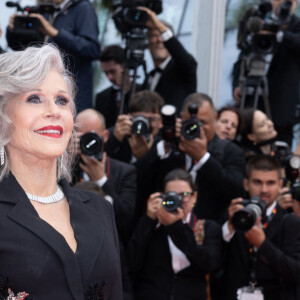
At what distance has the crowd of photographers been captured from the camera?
409 cm

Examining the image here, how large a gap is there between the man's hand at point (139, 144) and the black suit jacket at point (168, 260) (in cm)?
74

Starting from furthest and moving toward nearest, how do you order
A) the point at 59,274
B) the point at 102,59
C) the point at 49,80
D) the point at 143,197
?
1. the point at 102,59
2. the point at 143,197
3. the point at 49,80
4. the point at 59,274

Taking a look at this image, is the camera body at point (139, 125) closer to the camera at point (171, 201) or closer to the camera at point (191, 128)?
the camera at point (191, 128)

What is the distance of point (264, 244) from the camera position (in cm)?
401

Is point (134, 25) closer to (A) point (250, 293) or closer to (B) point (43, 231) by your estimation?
(A) point (250, 293)

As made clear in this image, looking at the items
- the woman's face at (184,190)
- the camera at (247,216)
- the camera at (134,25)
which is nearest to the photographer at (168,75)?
the camera at (134,25)

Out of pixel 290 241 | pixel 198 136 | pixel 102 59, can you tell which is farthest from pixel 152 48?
pixel 290 241

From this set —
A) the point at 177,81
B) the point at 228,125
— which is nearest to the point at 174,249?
the point at 228,125

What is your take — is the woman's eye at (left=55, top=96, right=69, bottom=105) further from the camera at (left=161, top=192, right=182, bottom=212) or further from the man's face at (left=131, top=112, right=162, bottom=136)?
the man's face at (left=131, top=112, right=162, bottom=136)

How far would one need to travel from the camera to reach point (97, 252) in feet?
6.61

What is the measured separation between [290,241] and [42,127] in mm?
2546

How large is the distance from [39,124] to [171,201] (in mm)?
2145

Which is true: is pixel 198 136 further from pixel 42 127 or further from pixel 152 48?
pixel 42 127

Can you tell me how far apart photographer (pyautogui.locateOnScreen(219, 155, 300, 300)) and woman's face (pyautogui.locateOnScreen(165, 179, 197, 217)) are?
0.86ft
